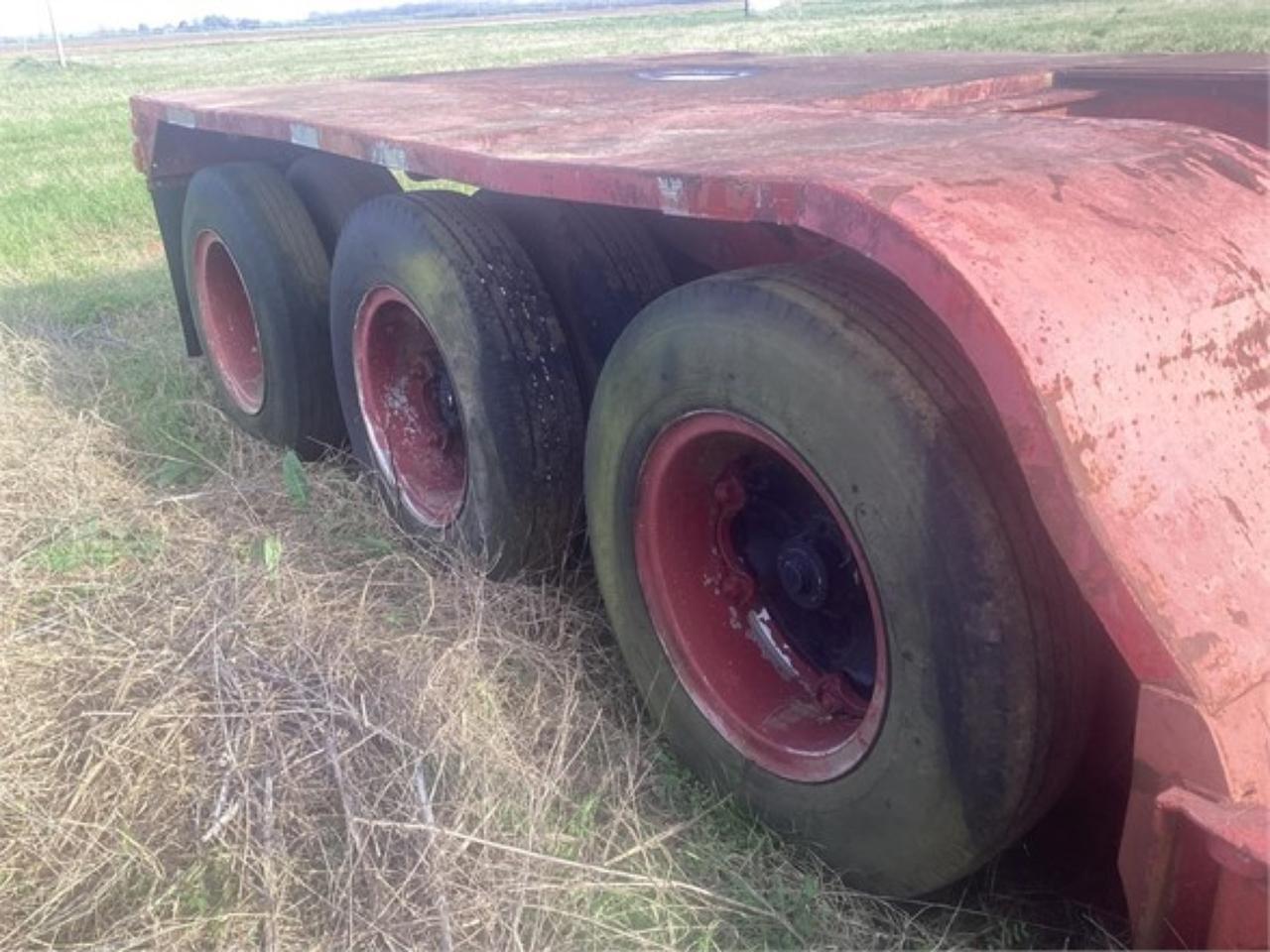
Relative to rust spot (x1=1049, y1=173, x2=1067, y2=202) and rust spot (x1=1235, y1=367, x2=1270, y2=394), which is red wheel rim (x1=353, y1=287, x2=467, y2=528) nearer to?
rust spot (x1=1049, y1=173, x2=1067, y2=202)

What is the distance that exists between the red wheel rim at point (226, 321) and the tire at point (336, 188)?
2.02ft

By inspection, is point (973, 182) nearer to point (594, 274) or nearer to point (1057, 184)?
point (1057, 184)

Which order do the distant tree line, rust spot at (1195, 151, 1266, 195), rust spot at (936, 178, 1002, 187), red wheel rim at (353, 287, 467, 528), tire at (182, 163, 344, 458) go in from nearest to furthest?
rust spot at (936, 178, 1002, 187) < rust spot at (1195, 151, 1266, 195) < red wheel rim at (353, 287, 467, 528) < tire at (182, 163, 344, 458) < the distant tree line

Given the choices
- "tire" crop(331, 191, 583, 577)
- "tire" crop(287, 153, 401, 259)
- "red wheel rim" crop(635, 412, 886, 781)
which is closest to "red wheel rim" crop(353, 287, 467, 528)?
"tire" crop(331, 191, 583, 577)

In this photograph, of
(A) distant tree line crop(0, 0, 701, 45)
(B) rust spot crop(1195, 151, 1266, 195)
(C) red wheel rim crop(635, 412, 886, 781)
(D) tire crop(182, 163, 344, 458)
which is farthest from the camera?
(A) distant tree line crop(0, 0, 701, 45)

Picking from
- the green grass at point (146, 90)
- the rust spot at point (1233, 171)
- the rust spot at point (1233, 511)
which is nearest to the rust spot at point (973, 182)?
the rust spot at point (1233, 171)

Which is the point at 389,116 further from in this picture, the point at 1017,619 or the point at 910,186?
the point at 1017,619

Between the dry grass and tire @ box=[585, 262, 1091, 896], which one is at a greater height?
tire @ box=[585, 262, 1091, 896]

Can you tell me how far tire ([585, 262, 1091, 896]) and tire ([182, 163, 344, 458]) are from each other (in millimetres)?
1740

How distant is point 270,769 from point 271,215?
2189 mm

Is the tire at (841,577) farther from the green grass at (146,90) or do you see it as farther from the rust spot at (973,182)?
the green grass at (146,90)

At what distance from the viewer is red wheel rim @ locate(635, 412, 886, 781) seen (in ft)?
7.32

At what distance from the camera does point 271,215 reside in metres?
3.93

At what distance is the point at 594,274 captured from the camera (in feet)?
9.20
